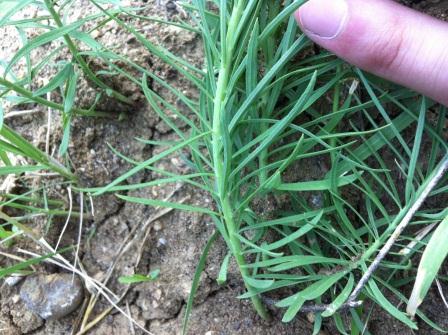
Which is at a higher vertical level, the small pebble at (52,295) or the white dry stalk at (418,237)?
the white dry stalk at (418,237)

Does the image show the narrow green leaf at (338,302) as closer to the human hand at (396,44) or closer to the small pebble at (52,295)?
the human hand at (396,44)

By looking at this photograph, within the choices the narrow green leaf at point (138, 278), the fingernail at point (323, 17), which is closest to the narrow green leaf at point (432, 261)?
the fingernail at point (323, 17)

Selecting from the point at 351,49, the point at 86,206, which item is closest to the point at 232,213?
the point at 351,49

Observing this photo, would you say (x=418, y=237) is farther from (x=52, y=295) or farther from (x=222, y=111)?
(x=52, y=295)

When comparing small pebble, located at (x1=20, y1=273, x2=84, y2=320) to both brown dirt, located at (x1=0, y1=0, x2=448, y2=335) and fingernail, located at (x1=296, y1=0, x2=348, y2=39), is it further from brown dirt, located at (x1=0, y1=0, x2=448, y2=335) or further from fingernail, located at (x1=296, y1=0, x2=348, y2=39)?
fingernail, located at (x1=296, y1=0, x2=348, y2=39)

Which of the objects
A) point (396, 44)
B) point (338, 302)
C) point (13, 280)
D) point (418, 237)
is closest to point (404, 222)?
point (418, 237)
